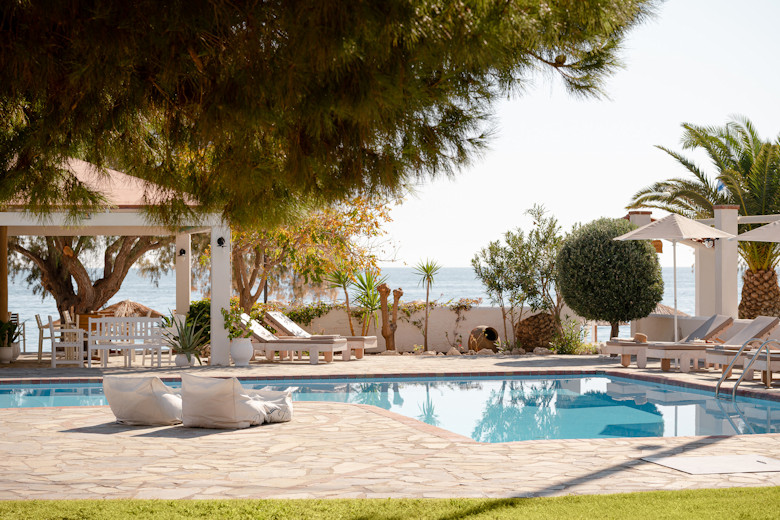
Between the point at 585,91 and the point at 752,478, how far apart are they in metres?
3.28

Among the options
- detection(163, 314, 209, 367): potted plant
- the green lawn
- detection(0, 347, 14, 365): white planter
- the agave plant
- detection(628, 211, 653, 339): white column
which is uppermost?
detection(628, 211, 653, 339): white column

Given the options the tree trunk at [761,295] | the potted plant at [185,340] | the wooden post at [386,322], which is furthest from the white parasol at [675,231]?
the potted plant at [185,340]

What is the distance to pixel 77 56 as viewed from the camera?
3.64 meters

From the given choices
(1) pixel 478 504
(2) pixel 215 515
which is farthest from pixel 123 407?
(1) pixel 478 504

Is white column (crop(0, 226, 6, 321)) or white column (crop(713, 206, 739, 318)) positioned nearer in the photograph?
white column (crop(713, 206, 739, 318))

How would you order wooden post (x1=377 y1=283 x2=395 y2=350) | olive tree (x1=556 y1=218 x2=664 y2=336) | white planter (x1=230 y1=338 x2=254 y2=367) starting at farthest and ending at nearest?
1. wooden post (x1=377 y1=283 x2=395 y2=350)
2. olive tree (x1=556 y1=218 x2=664 y2=336)
3. white planter (x1=230 y1=338 x2=254 y2=367)

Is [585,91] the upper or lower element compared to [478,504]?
upper

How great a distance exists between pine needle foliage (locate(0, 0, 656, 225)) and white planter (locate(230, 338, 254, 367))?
981 cm

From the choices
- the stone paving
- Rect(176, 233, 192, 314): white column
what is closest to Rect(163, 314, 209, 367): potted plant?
Rect(176, 233, 192, 314): white column

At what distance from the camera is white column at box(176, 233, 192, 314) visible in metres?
17.8

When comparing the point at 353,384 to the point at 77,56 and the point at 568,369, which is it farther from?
the point at 77,56

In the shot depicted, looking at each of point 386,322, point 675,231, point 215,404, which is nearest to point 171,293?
point 386,322

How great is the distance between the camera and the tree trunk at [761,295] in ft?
58.7

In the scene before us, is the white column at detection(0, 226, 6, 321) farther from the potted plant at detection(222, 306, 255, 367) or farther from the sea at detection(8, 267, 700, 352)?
the sea at detection(8, 267, 700, 352)
